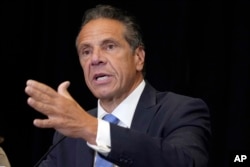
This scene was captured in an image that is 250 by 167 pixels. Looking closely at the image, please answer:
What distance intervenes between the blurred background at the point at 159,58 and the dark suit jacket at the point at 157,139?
794mm

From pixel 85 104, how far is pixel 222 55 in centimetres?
82

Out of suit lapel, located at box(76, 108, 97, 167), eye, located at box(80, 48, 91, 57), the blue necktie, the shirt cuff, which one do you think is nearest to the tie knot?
the blue necktie

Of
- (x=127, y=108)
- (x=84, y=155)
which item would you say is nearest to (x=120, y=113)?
(x=127, y=108)

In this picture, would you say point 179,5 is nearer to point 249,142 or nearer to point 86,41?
point 249,142

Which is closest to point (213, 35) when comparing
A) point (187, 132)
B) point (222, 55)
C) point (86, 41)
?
point (222, 55)

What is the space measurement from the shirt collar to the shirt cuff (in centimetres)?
44

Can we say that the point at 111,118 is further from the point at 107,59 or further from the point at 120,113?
the point at 107,59

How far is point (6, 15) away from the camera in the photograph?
→ 2.90m

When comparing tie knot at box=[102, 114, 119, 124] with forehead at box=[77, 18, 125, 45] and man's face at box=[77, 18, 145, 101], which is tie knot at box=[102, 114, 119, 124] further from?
forehead at box=[77, 18, 125, 45]

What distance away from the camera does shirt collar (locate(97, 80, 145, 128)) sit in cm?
169

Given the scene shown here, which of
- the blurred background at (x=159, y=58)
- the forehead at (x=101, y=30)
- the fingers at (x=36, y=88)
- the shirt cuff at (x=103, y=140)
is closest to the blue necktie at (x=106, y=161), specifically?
the forehead at (x=101, y=30)

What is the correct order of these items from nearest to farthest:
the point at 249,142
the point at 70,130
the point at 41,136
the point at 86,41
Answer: the point at 70,130 < the point at 86,41 < the point at 249,142 < the point at 41,136

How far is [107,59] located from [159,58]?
1.09 m

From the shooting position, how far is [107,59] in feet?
5.60
